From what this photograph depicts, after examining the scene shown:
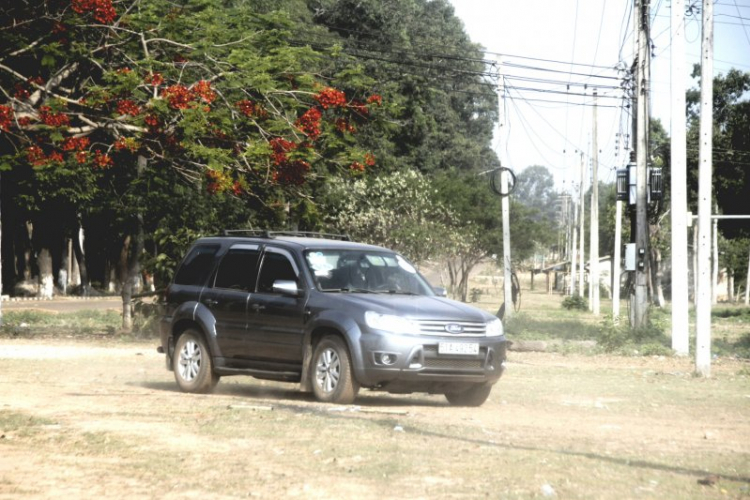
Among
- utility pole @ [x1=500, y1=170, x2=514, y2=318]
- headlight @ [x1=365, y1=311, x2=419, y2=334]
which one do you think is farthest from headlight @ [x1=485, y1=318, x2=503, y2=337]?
utility pole @ [x1=500, y1=170, x2=514, y2=318]

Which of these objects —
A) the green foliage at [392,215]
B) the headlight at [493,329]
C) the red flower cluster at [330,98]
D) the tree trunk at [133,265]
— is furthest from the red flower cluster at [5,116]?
the green foliage at [392,215]

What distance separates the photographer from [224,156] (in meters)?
22.9

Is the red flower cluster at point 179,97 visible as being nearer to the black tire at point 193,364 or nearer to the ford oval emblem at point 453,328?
the black tire at point 193,364

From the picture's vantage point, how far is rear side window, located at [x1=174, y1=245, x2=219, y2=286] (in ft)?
49.6

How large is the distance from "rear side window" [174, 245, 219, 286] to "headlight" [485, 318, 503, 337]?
3444 millimetres

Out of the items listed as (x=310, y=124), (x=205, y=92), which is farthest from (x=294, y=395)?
(x=310, y=124)

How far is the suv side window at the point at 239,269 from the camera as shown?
47.5 ft

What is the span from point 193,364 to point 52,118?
8387 millimetres

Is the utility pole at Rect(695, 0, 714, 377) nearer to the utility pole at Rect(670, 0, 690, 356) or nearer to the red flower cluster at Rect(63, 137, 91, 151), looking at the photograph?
A: the utility pole at Rect(670, 0, 690, 356)

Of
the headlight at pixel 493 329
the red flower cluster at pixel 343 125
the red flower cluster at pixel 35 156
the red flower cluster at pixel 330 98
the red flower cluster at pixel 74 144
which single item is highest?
the red flower cluster at pixel 330 98

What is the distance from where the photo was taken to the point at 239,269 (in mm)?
14656

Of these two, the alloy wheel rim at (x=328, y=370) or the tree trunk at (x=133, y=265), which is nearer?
the alloy wheel rim at (x=328, y=370)

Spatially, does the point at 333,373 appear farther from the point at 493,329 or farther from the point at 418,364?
the point at 493,329

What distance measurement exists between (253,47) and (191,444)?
1649 centimetres
